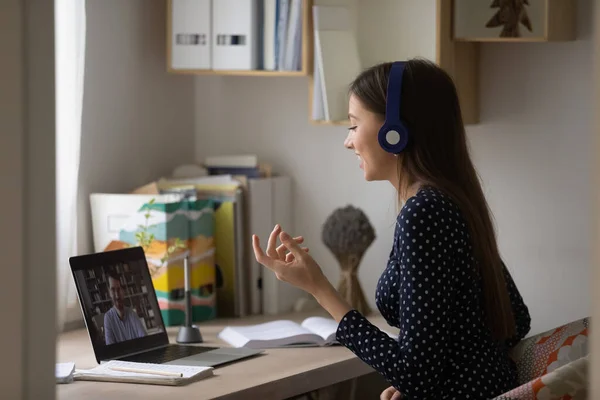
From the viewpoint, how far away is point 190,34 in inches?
116

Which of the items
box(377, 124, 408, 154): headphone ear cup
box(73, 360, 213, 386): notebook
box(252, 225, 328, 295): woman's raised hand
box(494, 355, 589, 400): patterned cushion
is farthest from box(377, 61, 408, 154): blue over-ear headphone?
box(73, 360, 213, 386): notebook

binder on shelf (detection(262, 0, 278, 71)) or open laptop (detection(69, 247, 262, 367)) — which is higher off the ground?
binder on shelf (detection(262, 0, 278, 71))

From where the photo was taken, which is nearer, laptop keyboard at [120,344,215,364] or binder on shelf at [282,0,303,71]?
laptop keyboard at [120,344,215,364]

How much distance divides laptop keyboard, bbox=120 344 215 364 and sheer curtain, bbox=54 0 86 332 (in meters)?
0.38

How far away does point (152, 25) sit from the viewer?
10.1 ft

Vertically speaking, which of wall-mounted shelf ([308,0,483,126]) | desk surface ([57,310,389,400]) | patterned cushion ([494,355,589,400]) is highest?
wall-mounted shelf ([308,0,483,126])

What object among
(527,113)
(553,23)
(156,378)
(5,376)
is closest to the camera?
(5,376)

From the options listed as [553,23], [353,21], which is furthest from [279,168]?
[553,23]

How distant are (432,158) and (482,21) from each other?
74 cm

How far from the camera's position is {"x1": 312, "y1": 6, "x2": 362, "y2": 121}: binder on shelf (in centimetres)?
275

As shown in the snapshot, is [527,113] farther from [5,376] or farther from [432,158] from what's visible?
[5,376]

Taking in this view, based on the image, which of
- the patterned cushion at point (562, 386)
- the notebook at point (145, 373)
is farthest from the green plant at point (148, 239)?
the patterned cushion at point (562, 386)

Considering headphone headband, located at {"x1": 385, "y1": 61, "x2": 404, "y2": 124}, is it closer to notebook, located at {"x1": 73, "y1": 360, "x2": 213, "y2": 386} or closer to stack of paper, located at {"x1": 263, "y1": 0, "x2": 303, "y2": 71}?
notebook, located at {"x1": 73, "y1": 360, "x2": 213, "y2": 386}

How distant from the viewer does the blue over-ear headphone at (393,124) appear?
1.95 meters
